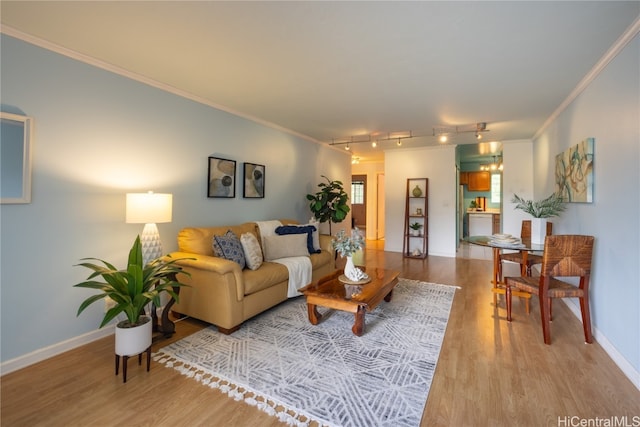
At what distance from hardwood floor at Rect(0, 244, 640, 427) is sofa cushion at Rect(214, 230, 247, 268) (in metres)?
0.83

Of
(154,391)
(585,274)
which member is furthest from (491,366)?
(154,391)

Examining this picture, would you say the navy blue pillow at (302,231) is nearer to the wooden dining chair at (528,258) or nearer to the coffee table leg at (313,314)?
the coffee table leg at (313,314)

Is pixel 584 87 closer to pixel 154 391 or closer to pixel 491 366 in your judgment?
pixel 491 366

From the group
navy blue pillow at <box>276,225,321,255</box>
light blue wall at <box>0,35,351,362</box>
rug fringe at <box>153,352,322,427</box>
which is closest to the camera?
rug fringe at <box>153,352,322,427</box>

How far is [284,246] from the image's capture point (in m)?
3.67

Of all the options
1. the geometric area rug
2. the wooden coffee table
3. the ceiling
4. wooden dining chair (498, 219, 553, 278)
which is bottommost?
the geometric area rug

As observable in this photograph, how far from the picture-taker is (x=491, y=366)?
2.10 metres

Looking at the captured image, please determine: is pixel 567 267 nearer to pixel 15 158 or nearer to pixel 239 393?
pixel 239 393

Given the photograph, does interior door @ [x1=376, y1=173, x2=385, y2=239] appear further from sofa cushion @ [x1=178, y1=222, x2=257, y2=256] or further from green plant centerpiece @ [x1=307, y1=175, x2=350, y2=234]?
sofa cushion @ [x1=178, y1=222, x2=257, y2=256]

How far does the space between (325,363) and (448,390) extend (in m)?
0.84

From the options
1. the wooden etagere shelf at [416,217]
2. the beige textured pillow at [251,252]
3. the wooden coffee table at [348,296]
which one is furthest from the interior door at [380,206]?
the beige textured pillow at [251,252]

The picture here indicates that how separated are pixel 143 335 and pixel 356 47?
8.78ft

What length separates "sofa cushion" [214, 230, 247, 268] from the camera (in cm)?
295

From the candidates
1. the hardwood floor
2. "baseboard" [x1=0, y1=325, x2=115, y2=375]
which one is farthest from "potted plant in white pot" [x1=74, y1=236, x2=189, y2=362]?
"baseboard" [x1=0, y1=325, x2=115, y2=375]
